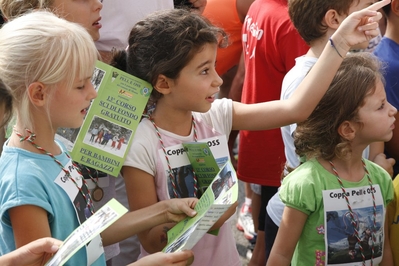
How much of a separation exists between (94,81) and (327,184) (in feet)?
3.23

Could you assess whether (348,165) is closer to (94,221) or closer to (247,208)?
(94,221)

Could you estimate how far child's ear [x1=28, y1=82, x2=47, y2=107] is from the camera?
7.15 feet

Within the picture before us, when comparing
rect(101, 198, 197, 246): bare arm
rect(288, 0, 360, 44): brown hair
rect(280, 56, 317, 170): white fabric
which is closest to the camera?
rect(101, 198, 197, 246): bare arm

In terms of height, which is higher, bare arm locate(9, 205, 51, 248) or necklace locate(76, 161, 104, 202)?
bare arm locate(9, 205, 51, 248)

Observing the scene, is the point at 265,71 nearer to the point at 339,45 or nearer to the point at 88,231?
the point at 339,45

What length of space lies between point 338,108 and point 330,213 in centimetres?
42

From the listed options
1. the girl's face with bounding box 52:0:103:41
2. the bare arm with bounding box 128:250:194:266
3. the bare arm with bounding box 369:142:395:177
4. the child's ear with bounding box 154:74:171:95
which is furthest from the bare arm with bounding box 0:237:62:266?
the bare arm with bounding box 369:142:395:177

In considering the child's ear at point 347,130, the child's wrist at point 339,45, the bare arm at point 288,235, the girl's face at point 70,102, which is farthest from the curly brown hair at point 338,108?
the girl's face at point 70,102

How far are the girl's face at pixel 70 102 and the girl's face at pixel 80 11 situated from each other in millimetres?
630

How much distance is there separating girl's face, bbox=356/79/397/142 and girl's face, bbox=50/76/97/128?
42.3 inches

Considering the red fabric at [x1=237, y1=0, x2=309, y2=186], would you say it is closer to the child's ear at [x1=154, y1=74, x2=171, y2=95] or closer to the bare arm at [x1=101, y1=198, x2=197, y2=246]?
the child's ear at [x1=154, y1=74, x2=171, y2=95]

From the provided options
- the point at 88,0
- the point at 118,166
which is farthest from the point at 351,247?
the point at 88,0

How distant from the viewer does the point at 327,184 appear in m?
2.49

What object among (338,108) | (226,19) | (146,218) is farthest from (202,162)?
(226,19)
